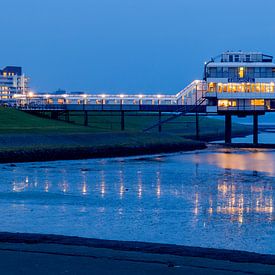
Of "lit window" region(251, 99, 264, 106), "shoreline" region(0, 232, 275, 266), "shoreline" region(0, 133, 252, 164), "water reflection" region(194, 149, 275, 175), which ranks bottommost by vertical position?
"water reflection" region(194, 149, 275, 175)

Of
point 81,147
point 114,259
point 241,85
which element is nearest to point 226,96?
point 241,85

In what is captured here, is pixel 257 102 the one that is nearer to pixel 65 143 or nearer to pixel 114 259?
pixel 65 143

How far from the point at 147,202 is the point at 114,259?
1360cm

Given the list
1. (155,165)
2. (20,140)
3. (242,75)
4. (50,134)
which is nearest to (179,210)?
(155,165)

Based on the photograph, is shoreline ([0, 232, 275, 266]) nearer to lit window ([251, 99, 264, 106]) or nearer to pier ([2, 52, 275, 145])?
pier ([2, 52, 275, 145])

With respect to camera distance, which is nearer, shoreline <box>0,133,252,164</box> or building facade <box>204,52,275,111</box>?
shoreline <box>0,133,252,164</box>

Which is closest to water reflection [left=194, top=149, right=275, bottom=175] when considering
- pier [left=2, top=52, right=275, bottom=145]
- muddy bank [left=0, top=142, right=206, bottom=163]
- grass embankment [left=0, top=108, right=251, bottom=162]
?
muddy bank [left=0, top=142, right=206, bottom=163]

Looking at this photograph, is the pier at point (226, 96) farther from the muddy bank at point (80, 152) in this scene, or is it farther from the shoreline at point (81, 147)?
the muddy bank at point (80, 152)

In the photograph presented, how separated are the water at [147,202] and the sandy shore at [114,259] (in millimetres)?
3001

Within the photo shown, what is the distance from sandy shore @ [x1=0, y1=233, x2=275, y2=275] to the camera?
38.2ft

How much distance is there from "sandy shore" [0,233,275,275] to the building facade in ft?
227

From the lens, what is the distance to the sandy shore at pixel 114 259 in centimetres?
1163

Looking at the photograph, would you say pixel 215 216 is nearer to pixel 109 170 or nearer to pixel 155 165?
pixel 109 170

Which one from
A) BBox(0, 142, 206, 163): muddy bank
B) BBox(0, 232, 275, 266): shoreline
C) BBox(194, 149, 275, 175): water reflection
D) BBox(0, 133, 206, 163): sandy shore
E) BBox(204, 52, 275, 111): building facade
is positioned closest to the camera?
BBox(0, 232, 275, 266): shoreline
